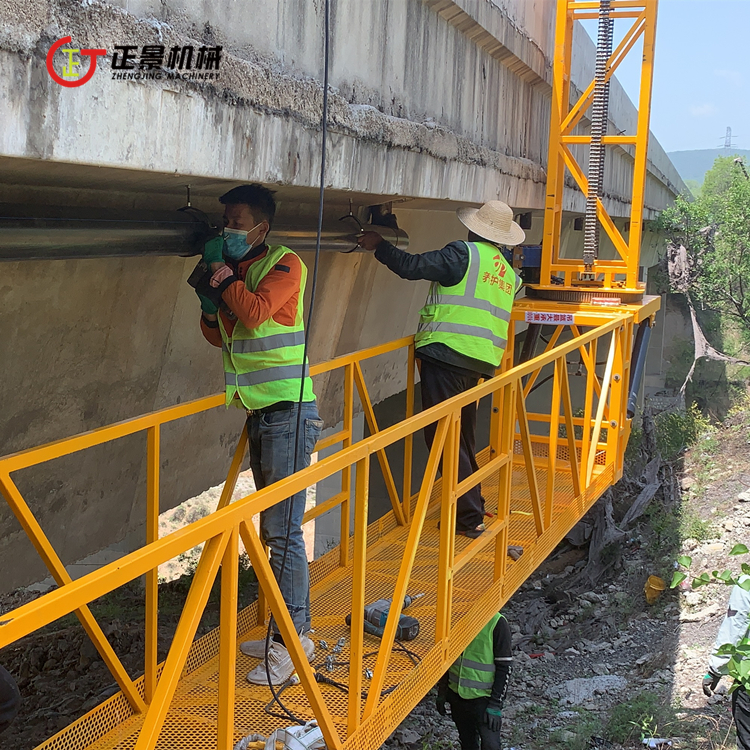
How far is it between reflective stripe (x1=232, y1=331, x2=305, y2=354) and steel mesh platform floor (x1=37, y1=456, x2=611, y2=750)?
4.41ft

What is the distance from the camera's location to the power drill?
395 centimetres

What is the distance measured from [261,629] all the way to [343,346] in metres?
3.14

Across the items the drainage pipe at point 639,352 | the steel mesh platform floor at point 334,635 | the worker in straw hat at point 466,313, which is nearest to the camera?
the steel mesh platform floor at point 334,635

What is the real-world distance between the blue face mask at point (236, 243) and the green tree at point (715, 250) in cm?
1983

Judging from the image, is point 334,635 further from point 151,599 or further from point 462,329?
point 462,329

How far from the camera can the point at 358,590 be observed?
3.02 meters

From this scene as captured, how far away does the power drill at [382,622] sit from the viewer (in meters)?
3.95

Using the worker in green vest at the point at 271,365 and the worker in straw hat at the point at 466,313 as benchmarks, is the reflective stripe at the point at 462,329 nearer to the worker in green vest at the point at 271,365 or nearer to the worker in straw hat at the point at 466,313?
the worker in straw hat at the point at 466,313

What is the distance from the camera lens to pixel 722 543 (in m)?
11.0

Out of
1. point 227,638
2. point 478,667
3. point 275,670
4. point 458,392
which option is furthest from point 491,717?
point 227,638

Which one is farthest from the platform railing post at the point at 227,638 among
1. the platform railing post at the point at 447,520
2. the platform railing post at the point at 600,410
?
the platform railing post at the point at 600,410

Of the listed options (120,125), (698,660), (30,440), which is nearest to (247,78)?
(120,125)

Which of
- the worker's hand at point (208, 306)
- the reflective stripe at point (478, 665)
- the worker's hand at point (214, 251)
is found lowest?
the reflective stripe at point (478, 665)

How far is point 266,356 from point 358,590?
108cm
